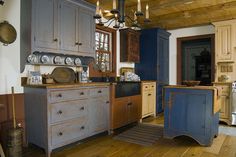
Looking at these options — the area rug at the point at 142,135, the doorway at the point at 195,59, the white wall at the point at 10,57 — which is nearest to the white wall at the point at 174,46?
the doorway at the point at 195,59

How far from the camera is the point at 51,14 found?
9.78ft

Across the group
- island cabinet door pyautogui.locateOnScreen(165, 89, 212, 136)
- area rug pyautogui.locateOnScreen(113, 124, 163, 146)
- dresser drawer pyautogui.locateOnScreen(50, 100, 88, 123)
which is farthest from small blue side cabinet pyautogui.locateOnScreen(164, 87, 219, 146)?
dresser drawer pyautogui.locateOnScreen(50, 100, 88, 123)

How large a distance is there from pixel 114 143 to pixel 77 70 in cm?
153

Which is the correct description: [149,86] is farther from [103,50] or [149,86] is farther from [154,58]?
[103,50]

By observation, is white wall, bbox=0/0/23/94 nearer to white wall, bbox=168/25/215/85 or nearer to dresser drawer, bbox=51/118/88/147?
dresser drawer, bbox=51/118/88/147

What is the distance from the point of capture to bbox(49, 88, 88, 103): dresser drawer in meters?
2.67

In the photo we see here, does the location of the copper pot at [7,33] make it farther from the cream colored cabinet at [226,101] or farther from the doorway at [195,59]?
the doorway at [195,59]

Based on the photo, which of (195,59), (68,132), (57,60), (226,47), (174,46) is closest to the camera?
(68,132)

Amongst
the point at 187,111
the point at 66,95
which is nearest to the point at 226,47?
the point at 187,111

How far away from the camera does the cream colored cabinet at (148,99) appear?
4.71 m

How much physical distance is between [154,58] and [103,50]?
152 cm

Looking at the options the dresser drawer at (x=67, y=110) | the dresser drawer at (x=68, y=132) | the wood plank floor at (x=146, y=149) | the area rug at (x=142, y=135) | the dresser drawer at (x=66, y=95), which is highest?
the dresser drawer at (x=66, y=95)

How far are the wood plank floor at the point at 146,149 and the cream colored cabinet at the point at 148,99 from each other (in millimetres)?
1423

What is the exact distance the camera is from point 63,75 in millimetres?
3445
